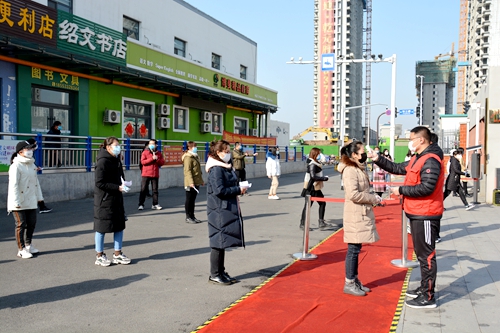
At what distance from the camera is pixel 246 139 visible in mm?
26875

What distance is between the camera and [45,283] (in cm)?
595

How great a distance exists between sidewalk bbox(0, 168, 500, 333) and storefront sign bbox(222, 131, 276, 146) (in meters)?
13.8

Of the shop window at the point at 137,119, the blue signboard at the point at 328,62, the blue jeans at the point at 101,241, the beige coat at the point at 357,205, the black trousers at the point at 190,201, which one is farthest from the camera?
the blue signboard at the point at 328,62

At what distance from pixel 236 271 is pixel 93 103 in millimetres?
14199

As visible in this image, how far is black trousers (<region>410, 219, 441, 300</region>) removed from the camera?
5191 mm

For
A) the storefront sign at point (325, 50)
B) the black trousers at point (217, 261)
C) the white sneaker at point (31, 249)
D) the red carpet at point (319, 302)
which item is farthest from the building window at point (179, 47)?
the storefront sign at point (325, 50)

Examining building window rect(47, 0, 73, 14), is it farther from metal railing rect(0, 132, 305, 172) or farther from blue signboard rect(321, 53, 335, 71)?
blue signboard rect(321, 53, 335, 71)

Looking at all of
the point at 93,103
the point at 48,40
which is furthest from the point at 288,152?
the point at 48,40

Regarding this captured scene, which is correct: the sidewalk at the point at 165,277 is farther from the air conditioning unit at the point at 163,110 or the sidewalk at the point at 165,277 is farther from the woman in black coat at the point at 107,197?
the air conditioning unit at the point at 163,110

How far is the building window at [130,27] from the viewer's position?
21422mm

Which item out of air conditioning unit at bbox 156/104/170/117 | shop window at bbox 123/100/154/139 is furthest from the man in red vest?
air conditioning unit at bbox 156/104/170/117

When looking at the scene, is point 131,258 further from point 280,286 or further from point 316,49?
point 316,49

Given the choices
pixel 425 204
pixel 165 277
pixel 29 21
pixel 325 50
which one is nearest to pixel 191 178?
pixel 165 277

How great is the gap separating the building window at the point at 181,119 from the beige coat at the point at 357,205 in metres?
19.3
